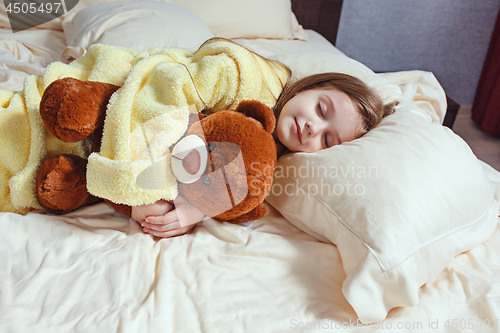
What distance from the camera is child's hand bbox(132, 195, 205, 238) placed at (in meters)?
0.68

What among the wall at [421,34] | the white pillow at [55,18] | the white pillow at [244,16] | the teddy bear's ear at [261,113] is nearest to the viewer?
the teddy bear's ear at [261,113]

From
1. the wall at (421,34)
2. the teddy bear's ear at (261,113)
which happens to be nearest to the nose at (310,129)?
the teddy bear's ear at (261,113)

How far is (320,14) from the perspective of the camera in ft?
6.78

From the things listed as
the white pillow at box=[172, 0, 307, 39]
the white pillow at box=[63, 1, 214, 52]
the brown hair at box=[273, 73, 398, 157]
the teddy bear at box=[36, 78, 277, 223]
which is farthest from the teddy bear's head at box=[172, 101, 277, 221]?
the white pillow at box=[172, 0, 307, 39]

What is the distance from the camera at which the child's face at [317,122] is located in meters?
0.79

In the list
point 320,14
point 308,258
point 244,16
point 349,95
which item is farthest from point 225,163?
point 320,14

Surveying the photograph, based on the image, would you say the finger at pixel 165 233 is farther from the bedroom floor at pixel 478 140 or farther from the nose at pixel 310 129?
the bedroom floor at pixel 478 140

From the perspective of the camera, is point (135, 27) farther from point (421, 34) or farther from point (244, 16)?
point (421, 34)

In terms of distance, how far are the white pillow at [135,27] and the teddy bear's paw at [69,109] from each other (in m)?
0.64

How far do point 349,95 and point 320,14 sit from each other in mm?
1473

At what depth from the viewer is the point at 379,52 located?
2254 mm

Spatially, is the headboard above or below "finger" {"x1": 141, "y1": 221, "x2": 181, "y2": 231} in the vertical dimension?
above

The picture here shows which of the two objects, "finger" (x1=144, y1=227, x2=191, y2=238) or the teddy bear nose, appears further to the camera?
"finger" (x1=144, y1=227, x2=191, y2=238)

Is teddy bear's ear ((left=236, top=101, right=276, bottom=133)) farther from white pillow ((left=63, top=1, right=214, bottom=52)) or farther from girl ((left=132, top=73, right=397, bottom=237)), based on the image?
white pillow ((left=63, top=1, right=214, bottom=52))
